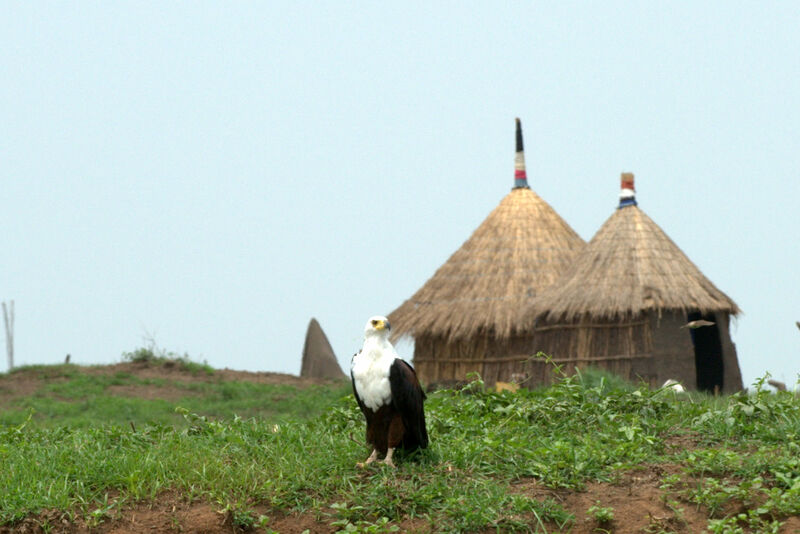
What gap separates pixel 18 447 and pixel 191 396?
31.7 ft

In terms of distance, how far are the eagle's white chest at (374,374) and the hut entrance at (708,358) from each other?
1211 centimetres

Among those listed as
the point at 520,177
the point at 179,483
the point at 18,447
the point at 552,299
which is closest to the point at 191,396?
the point at 552,299

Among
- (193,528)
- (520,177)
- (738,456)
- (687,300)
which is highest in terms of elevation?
(520,177)

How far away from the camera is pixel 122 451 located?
719cm

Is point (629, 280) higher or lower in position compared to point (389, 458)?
higher

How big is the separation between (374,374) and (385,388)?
0.10 m

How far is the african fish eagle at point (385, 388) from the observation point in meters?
6.14

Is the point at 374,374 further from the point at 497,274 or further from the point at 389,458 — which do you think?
the point at 497,274

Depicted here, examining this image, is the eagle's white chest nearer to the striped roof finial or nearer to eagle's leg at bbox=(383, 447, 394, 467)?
eagle's leg at bbox=(383, 447, 394, 467)

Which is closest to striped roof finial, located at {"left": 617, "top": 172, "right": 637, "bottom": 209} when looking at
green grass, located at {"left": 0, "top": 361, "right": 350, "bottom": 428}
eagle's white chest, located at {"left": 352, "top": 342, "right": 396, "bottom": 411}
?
green grass, located at {"left": 0, "top": 361, "right": 350, "bottom": 428}

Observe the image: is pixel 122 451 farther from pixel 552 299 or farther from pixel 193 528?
pixel 552 299

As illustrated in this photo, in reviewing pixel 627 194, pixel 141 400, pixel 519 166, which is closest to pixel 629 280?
pixel 627 194

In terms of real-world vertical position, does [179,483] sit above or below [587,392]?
below

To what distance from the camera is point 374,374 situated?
6.16 metres
